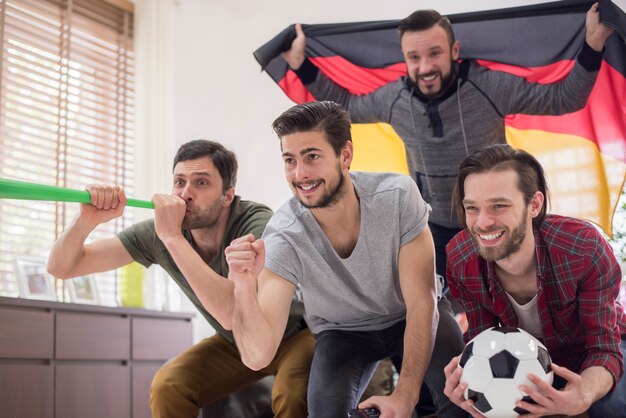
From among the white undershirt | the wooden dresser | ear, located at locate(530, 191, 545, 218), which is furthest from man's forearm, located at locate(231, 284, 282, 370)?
the wooden dresser

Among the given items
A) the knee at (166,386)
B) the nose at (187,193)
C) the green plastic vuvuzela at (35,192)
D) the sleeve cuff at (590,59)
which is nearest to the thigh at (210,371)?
the knee at (166,386)

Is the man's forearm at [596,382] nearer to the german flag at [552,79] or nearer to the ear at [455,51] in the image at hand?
the german flag at [552,79]

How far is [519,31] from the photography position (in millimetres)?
2812

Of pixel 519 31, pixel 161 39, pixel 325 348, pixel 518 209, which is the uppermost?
pixel 161 39

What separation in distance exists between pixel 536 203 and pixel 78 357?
1.94 metres

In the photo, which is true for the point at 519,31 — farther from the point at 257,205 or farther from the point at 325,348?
the point at 325,348

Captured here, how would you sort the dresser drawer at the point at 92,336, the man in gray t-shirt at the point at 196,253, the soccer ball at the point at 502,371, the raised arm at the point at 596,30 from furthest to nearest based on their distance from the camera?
the dresser drawer at the point at 92,336, the raised arm at the point at 596,30, the man in gray t-shirt at the point at 196,253, the soccer ball at the point at 502,371

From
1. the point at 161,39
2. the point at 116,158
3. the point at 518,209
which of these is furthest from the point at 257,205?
the point at 161,39

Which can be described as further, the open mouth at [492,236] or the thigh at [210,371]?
the thigh at [210,371]

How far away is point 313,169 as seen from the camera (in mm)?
1918

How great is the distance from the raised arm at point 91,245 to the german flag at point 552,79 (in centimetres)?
116

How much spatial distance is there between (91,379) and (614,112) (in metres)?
2.31

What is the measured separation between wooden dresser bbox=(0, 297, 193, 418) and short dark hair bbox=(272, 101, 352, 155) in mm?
1357

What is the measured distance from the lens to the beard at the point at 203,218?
2.21 m
